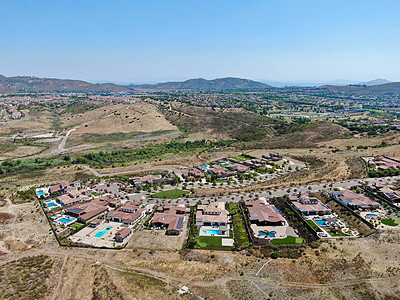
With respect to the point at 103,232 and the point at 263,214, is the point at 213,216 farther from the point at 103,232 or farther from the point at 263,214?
the point at 103,232

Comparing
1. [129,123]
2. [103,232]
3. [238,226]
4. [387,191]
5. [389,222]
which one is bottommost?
[103,232]

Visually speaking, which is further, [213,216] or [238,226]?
[213,216]

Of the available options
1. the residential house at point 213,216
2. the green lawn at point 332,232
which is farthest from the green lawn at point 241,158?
the green lawn at point 332,232

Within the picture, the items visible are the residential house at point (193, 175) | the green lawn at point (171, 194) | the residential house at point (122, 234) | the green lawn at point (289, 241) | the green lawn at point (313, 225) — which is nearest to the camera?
the green lawn at point (289, 241)

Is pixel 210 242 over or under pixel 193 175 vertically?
under

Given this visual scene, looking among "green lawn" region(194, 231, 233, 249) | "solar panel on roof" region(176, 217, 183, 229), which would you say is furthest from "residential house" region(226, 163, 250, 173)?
"green lawn" region(194, 231, 233, 249)

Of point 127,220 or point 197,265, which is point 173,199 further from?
point 197,265

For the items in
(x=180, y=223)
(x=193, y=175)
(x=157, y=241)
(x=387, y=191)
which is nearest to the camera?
(x=157, y=241)

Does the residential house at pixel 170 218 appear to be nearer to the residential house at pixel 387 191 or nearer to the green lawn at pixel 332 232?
the green lawn at pixel 332 232

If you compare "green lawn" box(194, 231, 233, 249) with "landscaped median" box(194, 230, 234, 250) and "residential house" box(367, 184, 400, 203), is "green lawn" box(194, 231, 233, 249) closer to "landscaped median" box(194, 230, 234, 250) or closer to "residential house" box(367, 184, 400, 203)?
"landscaped median" box(194, 230, 234, 250)

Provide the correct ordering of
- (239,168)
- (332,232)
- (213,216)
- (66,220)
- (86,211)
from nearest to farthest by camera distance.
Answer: (332,232) < (213,216) < (66,220) < (86,211) < (239,168)

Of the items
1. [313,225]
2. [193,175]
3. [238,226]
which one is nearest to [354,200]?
[313,225]
